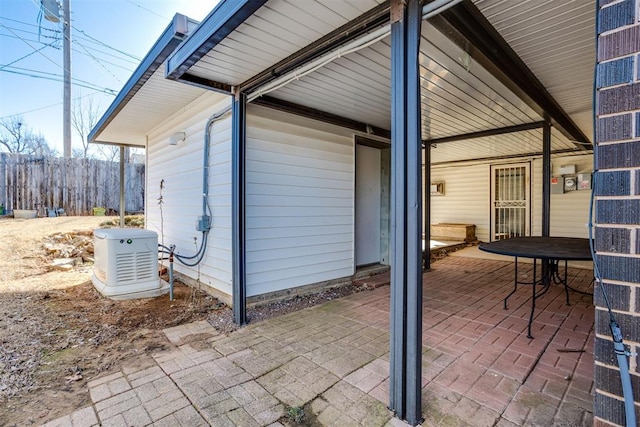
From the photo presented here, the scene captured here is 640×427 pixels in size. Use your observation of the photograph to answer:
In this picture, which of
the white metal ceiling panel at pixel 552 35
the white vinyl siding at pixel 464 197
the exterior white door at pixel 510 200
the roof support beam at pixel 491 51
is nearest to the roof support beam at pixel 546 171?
the roof support beam at pixel 491 51

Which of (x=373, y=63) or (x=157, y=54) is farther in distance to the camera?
(x=157, y=54)

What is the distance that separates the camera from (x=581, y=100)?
12.3 ft

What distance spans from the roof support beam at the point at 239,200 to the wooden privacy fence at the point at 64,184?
10024mm

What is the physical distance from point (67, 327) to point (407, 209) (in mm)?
3568

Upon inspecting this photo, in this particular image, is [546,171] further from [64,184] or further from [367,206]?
[64,184]

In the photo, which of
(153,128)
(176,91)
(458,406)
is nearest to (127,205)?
(153,128)

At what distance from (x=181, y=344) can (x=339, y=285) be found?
8.05ft

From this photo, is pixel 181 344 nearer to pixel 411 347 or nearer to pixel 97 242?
pixel 411 347

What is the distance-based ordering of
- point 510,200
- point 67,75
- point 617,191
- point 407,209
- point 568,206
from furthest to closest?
1. point 67,75
2. point 510,200
3. point 568,206
4. point 407,209
5. point 617,191

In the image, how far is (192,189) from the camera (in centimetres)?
459

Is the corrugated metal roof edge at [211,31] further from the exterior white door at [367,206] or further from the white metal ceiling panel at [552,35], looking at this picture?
the exterior white door at [367,206]

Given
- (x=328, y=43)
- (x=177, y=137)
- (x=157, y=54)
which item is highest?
(x=157, y=54)

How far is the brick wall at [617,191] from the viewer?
1075 millimetres

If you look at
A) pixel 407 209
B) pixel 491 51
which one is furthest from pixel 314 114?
pixel 407 209
